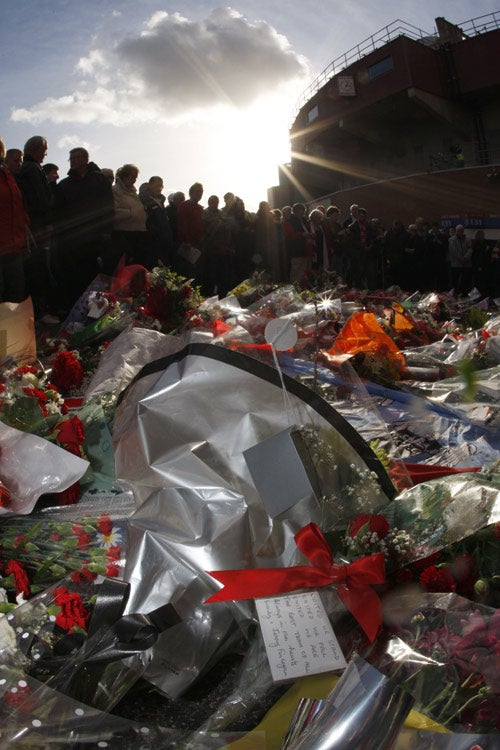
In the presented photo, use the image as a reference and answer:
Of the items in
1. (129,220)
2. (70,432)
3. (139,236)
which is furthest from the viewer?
(139,236)

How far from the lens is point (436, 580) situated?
1.69 metres

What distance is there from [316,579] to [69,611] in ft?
2.21

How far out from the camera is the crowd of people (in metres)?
6.01

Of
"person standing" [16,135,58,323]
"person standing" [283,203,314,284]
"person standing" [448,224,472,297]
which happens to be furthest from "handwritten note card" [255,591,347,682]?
"person standing" [448,224,472,297]

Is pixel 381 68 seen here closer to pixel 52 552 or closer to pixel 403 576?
pixel 52 552

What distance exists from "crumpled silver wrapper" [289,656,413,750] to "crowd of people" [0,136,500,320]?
17.2ft

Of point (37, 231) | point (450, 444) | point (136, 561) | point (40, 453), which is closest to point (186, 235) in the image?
point (37, 231)

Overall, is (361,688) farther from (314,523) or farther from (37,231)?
(37,231)

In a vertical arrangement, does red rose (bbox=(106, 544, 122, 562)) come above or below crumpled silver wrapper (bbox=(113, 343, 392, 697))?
below

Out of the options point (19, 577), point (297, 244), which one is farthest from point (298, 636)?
point (297, 244)

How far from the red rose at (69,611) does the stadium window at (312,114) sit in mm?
31384

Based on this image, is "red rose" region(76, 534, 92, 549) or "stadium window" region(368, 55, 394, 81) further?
"stadium window" region(368, 55, 394, 81)

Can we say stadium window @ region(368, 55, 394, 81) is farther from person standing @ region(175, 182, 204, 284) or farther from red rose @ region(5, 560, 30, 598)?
red rose @ region(5, 560, 30, 598)

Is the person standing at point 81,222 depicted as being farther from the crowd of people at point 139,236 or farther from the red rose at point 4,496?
the red rose at point 4,496
